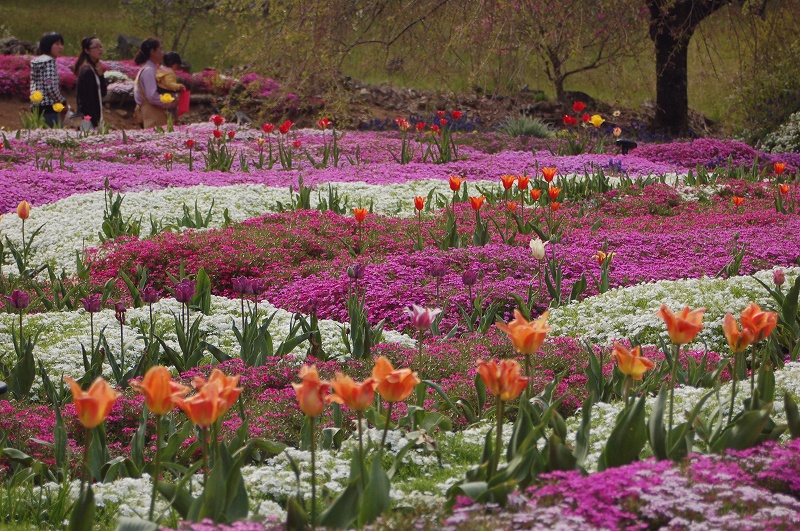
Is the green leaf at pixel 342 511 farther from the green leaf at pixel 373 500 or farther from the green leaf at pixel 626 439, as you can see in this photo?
the green leaf at pixel 626 439

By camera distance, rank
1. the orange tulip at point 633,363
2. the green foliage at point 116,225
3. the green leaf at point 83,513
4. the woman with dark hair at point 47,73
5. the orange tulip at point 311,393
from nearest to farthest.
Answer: the orange tulip at point 311,393 → the green leaf at point 83,513 → the orange tulip at point 633,363 → the green foliage at point 116,225 → the woman with dark hair at point 47,73

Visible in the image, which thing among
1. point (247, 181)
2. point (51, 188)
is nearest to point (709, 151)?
point (247, 181)

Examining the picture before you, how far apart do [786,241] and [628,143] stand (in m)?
6.49

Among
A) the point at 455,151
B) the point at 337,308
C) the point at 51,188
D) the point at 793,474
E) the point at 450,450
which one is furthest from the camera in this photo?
the point at 455,151

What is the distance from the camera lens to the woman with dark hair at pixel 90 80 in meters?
15.8

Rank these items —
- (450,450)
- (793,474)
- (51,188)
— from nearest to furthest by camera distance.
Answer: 1. (793,474)
2. (450,450)
3. (51,188)

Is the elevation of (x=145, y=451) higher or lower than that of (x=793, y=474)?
lower

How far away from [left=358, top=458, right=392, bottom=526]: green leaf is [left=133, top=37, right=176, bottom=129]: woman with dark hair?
14.7m

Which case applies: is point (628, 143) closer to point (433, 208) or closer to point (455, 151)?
point (455, 151)

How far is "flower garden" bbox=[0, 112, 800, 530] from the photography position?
2441mm

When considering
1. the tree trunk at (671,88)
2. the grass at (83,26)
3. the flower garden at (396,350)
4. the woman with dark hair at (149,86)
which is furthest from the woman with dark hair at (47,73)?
the grass at (83,26)

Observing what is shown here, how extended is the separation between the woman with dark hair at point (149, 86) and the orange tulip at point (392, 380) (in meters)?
14.6

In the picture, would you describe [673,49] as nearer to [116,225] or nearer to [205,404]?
[116,225]

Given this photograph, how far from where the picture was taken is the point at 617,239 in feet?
25.3
